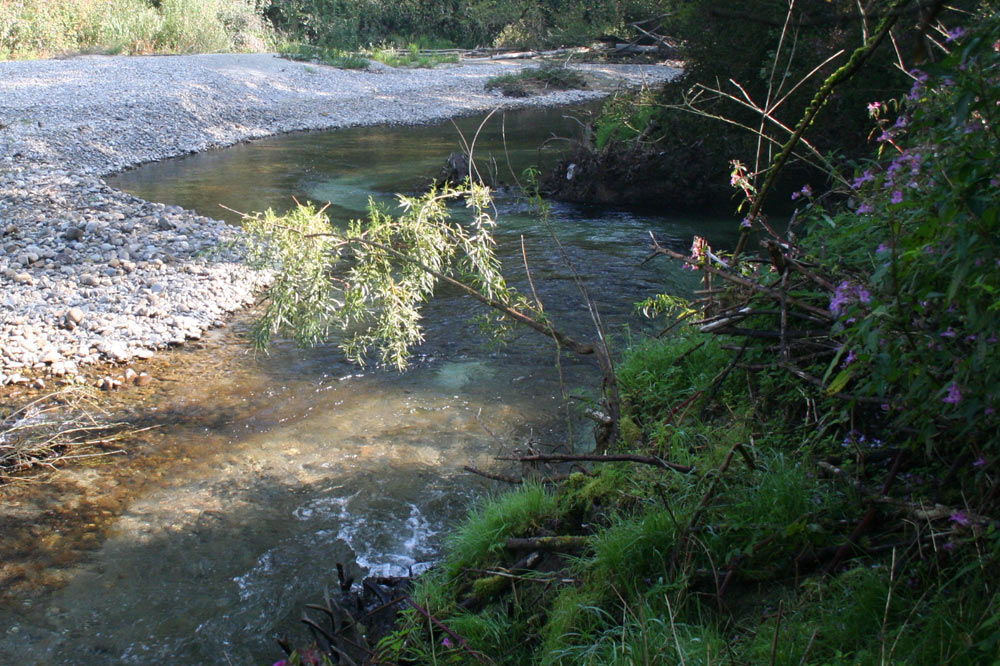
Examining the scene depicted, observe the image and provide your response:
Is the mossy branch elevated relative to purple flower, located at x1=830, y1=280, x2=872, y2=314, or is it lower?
elevated

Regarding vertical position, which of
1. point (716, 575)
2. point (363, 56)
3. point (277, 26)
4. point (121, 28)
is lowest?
point (716, 575)

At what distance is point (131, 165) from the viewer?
1473 centimetres

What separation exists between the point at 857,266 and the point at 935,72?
1.61 metres

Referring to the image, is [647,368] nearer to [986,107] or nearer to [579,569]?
[579,569]

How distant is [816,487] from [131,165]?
14442mm

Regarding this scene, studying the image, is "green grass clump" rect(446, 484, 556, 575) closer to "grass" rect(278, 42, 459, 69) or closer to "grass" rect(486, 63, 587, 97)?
"grass" rect(486, 63, 587, 97)

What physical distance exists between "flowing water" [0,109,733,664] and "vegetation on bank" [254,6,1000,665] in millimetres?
706

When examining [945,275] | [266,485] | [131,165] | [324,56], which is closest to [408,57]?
[324,56]

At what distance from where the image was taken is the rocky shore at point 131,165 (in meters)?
7.00

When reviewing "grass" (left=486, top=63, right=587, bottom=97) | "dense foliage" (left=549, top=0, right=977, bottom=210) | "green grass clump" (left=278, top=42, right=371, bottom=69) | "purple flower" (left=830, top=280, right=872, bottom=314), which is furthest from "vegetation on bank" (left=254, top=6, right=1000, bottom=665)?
"green grass clump" (left=278, top=42, right=371, bottom=69)

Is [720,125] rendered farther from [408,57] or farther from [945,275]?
[408,57]

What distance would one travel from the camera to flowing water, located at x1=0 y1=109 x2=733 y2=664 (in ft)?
12.2

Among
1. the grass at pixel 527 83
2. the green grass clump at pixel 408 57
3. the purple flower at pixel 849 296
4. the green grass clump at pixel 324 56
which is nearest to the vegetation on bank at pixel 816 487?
the purple flower at pixel 849 296

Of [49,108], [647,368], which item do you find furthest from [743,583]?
[49,108]
